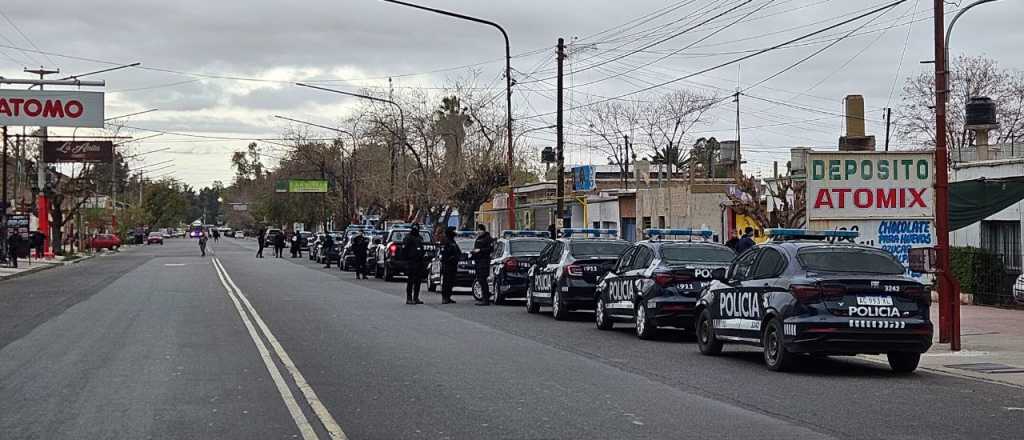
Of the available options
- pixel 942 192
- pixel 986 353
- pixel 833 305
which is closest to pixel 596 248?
pixel 942 192

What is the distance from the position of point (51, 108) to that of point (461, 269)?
50.8 ft

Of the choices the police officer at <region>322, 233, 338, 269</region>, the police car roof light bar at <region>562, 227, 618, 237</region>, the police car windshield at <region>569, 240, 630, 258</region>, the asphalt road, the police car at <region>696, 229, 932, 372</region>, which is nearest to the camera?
the asphalt road

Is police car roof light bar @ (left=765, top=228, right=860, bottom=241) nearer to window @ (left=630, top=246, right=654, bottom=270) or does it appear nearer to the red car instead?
window @ (left=630, top=246, right=654, bottom=270)

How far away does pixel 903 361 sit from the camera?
1438 centimetres

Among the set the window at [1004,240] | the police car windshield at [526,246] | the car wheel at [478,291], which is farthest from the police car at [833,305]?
the car wheel at [478,291]

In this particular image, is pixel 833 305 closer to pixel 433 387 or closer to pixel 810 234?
pixel 810 234

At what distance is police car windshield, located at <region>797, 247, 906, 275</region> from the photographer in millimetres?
14141

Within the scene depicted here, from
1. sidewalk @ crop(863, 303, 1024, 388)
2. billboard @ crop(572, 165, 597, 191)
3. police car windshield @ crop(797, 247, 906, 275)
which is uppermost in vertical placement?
billboard @ crop(572, 165, 597, 191)

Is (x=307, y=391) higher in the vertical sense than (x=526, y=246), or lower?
lower

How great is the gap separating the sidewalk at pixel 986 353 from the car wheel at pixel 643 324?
3.38 meters

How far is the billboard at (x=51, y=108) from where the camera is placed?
38.6m

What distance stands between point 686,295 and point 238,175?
158 meters

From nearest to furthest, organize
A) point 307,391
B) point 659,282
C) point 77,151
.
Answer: point 307,391 < point 659,282 < point 77,151

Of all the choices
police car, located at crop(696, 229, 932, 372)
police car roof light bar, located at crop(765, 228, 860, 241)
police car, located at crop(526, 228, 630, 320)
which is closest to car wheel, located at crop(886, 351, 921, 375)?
police car, located at crop(696, 229, 932, 372)
